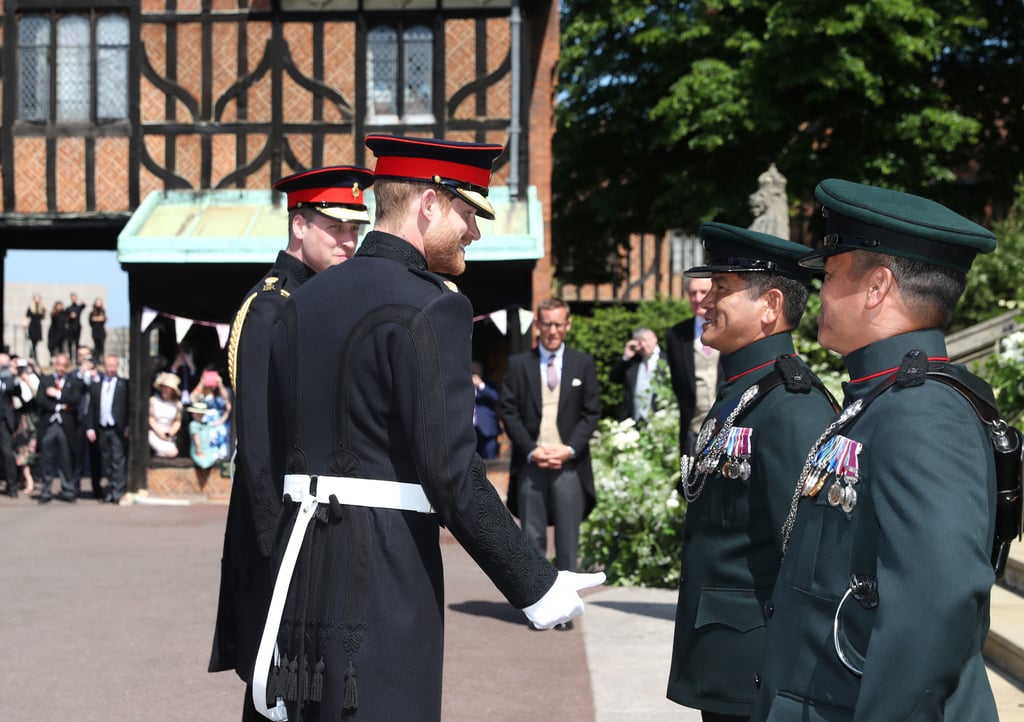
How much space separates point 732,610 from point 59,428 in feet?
50.4

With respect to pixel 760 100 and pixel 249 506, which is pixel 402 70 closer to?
pixel 760 100

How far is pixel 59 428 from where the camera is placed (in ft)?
58.9

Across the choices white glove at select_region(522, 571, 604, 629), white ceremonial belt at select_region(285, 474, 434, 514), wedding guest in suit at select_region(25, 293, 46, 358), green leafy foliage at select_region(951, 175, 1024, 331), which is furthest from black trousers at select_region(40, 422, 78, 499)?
wedding guest in suit at select_region(25, 293, 46, 358)

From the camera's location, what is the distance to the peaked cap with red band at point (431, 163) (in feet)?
11.5

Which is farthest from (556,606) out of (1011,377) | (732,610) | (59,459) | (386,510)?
(59,459)

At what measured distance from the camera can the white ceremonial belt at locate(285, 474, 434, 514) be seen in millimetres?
3277

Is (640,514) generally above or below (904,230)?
below

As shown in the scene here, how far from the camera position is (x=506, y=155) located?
18422 millimetres

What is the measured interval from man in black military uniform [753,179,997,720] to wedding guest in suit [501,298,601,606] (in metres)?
6.22

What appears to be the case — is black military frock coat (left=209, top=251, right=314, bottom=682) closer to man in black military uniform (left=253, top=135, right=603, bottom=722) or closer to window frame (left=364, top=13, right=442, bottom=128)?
man in black military uniform (left=253, top=135, right=603, bottom=722)

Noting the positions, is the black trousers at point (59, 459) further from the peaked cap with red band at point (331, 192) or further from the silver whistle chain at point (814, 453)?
the silver whistle chain at point (814, 453)

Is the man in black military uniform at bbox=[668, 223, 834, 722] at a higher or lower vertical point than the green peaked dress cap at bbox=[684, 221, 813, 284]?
lower

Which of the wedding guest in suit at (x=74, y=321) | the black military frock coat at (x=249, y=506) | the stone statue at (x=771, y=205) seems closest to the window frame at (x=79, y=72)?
the stone statue at (x=771, y=205)

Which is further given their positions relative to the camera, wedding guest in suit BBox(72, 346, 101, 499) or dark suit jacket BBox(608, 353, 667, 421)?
wedding guest in suit BBox(72, 346, 101, 499)
